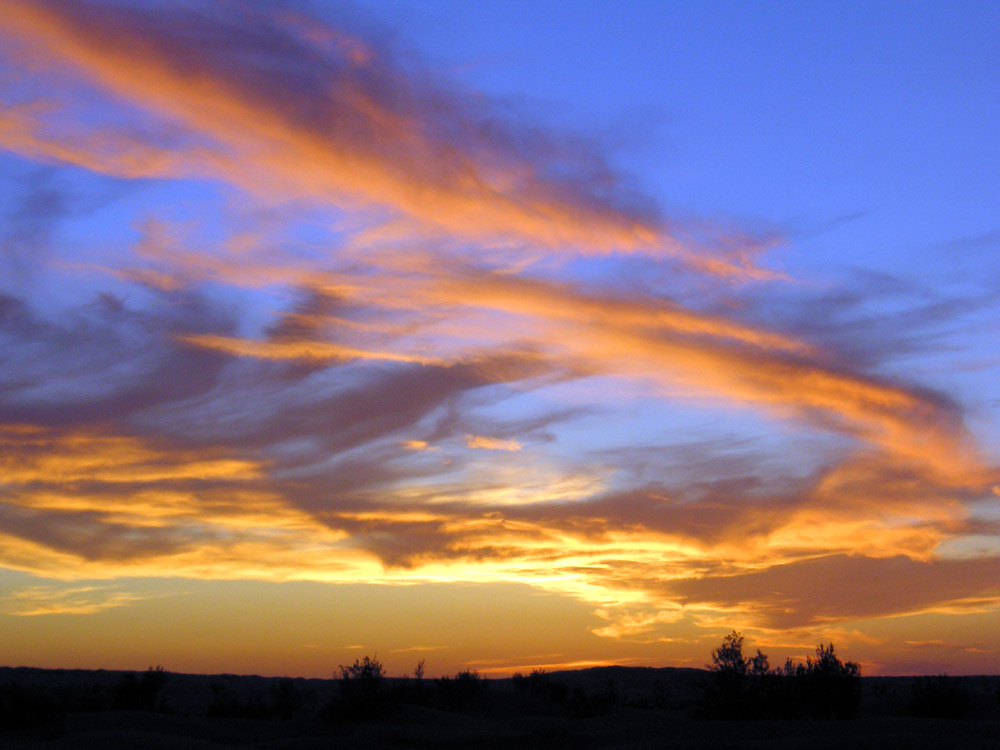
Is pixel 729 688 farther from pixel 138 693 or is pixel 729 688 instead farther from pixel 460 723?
pixel 138 693

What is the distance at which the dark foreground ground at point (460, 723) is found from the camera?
867 inches

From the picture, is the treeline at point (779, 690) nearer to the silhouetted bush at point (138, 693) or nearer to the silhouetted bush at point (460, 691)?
the silhouetted bush at point (460, 691)

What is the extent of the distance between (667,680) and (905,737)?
50.7 meters

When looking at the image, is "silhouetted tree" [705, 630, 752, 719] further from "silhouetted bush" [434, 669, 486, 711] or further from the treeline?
"silhouetted bush" [434, 669, 486, 711]

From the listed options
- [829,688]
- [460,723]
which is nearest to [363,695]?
[460,723]

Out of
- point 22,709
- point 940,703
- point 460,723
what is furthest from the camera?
point 940,703

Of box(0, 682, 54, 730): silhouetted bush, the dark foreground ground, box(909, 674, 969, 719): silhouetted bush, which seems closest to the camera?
the dark foreground ground

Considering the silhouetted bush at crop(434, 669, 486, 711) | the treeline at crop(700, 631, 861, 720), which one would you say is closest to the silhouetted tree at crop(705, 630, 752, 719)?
the treeline at crop(700, 631, 861, 720)

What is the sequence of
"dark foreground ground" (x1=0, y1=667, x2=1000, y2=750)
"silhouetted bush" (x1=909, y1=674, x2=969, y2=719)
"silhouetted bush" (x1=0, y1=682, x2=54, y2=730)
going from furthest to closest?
"silhouetted bush" (x1=909, y1=674, x2=969, y2=719)
"silhouetted bush" (x1=0, y1=682, x2=54, y2=730)
"dark foreground ground" (x1=0, y1=667, x2=1000, y2=750)

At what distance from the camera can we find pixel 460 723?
31156 millimetres

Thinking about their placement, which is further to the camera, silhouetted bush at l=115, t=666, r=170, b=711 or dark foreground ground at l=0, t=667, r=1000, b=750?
silhouetted bush at l=115, t=666, r=170, b=711

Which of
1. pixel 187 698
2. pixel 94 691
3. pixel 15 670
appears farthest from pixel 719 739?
pixel 15 670

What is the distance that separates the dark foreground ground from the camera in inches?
867

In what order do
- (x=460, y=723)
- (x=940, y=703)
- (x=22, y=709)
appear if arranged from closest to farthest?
(x=22, y=709) → (x=460, y=723) → (x=940, y=703)
